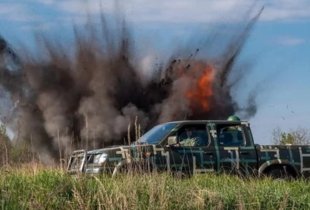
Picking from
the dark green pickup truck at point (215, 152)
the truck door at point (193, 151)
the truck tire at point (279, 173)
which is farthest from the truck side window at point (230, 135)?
the truck tire at point (279, 173)

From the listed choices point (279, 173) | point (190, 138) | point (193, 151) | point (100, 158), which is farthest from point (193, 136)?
point (100, 158)

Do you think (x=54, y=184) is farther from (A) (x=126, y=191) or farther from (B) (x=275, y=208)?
(B) (x=275, y=208)

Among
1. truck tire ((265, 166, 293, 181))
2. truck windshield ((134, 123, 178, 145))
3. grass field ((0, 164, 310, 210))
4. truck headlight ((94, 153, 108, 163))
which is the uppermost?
truck windshield ((134, 123, 178, 145))

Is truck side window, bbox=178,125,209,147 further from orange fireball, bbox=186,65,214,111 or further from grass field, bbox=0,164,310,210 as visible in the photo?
orange fireball, bbox=186,65,214,111

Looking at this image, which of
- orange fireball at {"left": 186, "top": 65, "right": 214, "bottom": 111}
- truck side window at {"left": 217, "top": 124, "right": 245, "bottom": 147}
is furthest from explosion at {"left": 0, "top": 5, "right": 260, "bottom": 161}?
truck side window at {"left": 217, "top": 124, "right": 245, "bottom": 147}

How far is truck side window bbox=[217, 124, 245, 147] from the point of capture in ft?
43.0

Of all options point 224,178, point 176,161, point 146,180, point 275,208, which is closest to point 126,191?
point 146,180

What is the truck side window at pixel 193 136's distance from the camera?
12.9 metres

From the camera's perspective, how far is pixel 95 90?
127ft

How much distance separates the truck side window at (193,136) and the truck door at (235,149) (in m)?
0.26

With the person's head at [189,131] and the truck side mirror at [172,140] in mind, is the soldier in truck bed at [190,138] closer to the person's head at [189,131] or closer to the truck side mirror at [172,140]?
the person's head at [189,131]

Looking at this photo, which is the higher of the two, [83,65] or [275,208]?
[83,65]

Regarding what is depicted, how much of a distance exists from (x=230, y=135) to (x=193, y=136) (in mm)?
846

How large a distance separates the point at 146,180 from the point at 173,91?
27.6m
